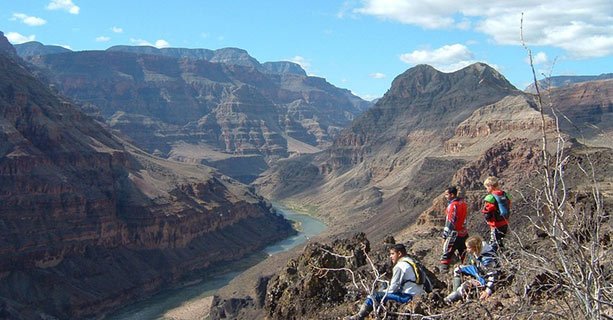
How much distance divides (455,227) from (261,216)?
398 feet

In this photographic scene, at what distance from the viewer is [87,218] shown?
296 feet

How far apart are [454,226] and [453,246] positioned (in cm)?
84

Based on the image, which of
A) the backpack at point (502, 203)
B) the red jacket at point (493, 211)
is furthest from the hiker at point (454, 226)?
the backpack at point (502, 203)

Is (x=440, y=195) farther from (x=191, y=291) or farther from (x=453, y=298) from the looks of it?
(x=453, y=298)

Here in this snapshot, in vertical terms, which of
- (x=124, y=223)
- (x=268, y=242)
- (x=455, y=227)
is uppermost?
(x=455, y=227)

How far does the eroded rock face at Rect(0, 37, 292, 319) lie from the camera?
251 feet

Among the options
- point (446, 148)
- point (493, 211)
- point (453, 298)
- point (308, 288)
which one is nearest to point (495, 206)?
point (493, 211)

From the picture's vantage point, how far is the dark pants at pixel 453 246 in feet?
61.3

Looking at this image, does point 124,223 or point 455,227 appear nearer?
point 455,227

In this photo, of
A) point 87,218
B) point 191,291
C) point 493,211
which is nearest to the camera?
point 493,211

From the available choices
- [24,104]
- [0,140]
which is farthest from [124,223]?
[24,104]

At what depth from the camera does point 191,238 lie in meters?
108

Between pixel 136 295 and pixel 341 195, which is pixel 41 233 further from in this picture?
pixel 341 195

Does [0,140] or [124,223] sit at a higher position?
[0,140]
